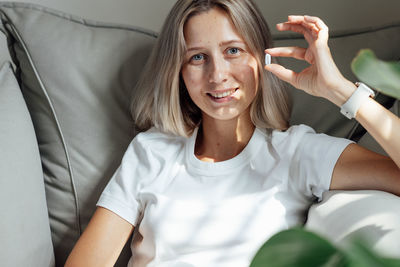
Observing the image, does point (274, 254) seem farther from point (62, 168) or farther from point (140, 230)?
point (62, 168)

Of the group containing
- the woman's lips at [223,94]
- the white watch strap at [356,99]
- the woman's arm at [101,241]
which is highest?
the white watch strap at [356,99]

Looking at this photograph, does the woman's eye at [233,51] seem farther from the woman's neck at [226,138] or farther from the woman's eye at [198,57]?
the woman's neck at [226,138]

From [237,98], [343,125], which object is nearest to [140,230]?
[237,98]

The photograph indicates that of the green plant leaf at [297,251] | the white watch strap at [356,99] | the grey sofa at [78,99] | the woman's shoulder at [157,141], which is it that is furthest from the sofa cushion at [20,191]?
the green plant leaf at [297,251]

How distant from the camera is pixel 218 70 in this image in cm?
113

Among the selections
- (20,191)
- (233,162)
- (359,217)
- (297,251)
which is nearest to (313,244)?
(297,251)

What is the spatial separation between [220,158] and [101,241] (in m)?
0.37

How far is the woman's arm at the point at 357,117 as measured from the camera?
36.4 inches

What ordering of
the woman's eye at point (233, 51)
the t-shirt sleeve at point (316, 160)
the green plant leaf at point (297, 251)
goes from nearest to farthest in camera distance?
the green plant leaf at point (297, 251) → the t-shirt sleeve at point (316, 160) → the woman's eye at point (233, 51)

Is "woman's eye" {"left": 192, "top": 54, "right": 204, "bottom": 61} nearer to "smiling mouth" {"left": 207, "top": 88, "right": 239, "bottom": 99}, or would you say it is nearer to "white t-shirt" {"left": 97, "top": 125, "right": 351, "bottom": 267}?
"smiling mouth" {"left": 207, "top": 88, "right": 239, "bottom": 99}

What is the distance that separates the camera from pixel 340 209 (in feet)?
3.17

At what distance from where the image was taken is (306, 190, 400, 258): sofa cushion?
79cm

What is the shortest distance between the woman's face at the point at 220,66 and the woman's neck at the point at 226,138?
0.08 metres

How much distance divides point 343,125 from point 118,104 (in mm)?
638
